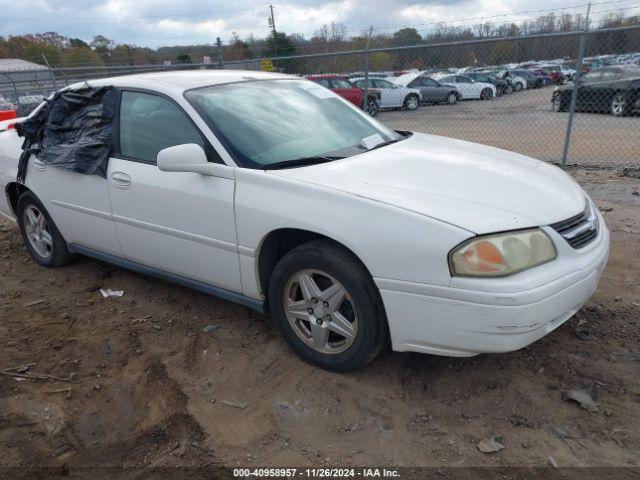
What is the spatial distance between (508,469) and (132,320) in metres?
2.75

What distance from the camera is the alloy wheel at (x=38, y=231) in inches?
187

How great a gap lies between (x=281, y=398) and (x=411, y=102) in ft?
60.6

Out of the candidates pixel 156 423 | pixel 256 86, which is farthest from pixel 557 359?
pixel 256 86

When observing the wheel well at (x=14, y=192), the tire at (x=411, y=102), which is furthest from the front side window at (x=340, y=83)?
the wheel well at (x=14, y=192)

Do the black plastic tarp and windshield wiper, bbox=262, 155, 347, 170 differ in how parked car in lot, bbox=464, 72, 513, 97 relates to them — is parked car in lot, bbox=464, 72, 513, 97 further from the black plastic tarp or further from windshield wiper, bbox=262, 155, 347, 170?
windshield wiper, bbox=262, 155, 347, 170

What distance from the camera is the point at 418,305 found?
2.55 metres

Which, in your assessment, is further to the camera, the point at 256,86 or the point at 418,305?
the point at 256,86

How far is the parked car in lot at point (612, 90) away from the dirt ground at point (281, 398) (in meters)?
12.0

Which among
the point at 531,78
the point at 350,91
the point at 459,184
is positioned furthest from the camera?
the point at 531,78

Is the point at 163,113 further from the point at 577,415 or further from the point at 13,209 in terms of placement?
the point at 577,415

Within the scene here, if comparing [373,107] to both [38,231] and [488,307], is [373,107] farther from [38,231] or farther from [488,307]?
[488,307]

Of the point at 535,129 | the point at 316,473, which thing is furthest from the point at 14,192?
the point at 535,129

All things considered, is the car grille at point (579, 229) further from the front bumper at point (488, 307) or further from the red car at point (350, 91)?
the red car at point (350, 91)

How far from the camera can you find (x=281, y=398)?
9.52 ft
